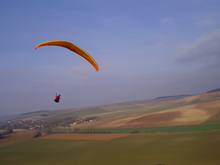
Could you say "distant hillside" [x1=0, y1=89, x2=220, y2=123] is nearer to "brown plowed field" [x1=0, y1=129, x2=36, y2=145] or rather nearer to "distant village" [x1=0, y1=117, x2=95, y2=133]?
"distant village" [x1=0, y1=117, x2=95, y2=133]

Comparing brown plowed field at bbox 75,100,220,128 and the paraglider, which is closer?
the paraglider

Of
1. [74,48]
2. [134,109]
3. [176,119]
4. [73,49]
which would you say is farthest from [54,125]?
[134,109]

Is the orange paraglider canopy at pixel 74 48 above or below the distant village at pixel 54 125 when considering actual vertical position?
above

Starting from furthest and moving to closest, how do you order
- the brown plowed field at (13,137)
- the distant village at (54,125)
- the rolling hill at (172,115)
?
the distant village at (54,125), the rolling hill at (172,115), the brown plowed field at (13,137)

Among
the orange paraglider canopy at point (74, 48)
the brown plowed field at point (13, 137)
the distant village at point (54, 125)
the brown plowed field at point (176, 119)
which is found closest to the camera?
the orange paraglider canopy at point (74, 48)

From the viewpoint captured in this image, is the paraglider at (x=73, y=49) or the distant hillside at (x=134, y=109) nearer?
the paraglider at (x=73, y=49)

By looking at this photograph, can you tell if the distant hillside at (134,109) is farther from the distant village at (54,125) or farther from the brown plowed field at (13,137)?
the brown plowed field at (13,137)

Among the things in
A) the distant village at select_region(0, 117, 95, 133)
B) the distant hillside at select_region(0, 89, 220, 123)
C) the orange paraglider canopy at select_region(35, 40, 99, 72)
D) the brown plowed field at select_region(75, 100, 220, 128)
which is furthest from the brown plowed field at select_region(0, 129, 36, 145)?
the distant hillside at select_region(0, 89, 220, 123)

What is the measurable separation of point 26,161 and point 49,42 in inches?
537

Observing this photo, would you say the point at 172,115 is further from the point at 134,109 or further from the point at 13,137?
the point at 134,109

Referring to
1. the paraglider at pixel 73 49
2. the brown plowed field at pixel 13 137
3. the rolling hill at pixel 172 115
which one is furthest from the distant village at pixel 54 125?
the paraglider at pixel 73 49

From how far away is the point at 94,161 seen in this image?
1708 cm

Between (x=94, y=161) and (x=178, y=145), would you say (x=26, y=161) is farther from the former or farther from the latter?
(x=178, y=145)

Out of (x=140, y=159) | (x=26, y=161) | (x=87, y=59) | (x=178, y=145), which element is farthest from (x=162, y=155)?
(x=26, y=161)
